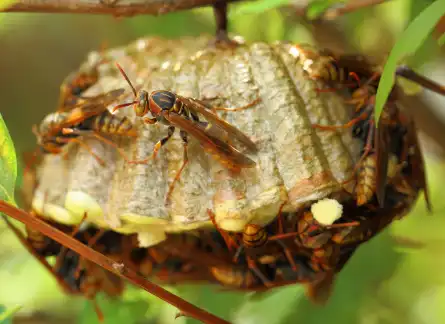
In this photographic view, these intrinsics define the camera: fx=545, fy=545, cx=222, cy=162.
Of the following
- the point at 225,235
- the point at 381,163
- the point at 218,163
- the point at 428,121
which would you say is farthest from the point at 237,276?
the point at 428,121

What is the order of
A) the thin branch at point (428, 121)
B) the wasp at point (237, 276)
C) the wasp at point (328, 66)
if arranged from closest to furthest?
the wasp at point (328, 66)
the wasp at point (237, 276)
the thin branch at point (428, 121)

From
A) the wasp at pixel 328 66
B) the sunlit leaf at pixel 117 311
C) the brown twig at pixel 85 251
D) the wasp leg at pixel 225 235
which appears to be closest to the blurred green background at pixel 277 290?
the sunlit leaf at pixel 117 311

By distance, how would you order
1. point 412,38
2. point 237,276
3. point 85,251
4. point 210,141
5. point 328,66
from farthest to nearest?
point 237,276, point 328,66, point 210,141, point 85,251, point 412,38

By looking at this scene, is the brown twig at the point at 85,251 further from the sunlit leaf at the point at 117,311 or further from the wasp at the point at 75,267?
the sunlit leaf at the point at 117,311

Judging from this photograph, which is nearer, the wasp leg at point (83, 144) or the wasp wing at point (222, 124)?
the wasp wing at point (222, 124)

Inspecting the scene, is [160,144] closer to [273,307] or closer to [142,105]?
[142,105]

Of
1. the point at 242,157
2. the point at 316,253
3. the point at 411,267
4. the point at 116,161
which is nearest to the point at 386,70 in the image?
the point at 242,157

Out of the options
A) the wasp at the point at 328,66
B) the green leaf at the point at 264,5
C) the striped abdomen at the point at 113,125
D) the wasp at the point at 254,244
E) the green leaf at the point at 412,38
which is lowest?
the wasp at the point at 254,244

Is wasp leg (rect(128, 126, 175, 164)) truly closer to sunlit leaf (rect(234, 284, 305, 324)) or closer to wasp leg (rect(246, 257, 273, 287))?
wasp leg (rect(246, 257, 273, 287))
